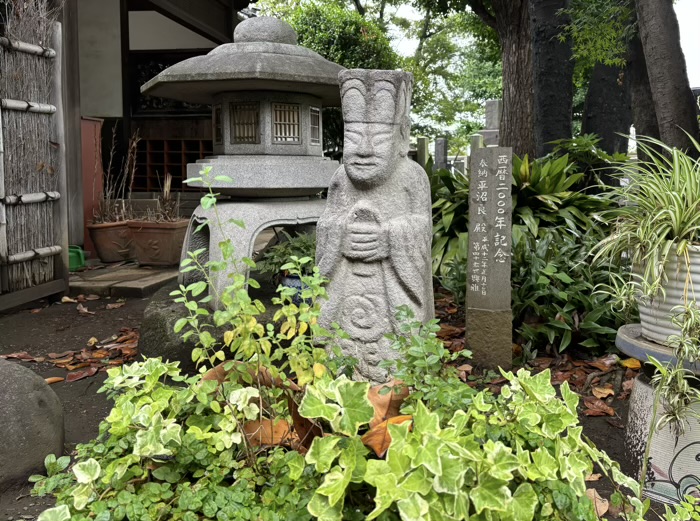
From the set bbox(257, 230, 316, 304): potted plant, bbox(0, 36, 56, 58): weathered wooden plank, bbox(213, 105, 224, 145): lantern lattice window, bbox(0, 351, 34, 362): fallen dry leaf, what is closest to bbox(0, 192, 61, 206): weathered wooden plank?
bbox(0, 36, 56, 58): weathered wooden plank

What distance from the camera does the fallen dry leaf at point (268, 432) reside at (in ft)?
5.77

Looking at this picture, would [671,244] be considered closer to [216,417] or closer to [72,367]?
[216,417]

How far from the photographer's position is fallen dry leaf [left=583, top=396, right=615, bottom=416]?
3.93 m

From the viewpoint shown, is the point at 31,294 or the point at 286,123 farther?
the point at 31,294

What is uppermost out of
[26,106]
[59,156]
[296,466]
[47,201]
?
[26,106]

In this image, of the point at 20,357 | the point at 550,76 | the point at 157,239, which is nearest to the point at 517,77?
the point at 550,76

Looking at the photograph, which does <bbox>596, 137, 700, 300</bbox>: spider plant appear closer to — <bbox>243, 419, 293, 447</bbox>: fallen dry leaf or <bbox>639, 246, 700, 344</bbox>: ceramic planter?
<bbox>639, 246, 700, 344</bbox>: ceramic planter

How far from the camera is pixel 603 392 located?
13.6 ft

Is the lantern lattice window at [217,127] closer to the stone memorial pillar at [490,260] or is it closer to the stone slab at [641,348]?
the stone memorial pillar at [490,260]

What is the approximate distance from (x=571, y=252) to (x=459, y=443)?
410 cm

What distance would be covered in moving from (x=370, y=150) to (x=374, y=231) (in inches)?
17.9

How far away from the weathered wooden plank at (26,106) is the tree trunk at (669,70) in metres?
5.33

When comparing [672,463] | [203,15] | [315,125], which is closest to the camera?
[672,463]

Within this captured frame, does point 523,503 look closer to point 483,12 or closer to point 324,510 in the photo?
point 324,510
